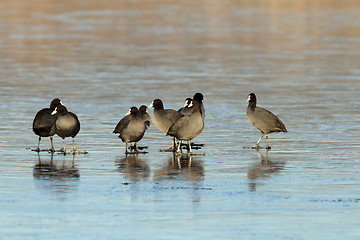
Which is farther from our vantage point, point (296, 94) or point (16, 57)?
point (16, 57)

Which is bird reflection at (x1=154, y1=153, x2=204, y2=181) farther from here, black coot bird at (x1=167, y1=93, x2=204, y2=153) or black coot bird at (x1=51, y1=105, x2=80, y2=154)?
black coot bird at (x1=51, y1=105, x2=80, y2=154)

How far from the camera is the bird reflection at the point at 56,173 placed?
13.7 meters

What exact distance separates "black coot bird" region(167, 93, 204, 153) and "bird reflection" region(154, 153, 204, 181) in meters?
0.37

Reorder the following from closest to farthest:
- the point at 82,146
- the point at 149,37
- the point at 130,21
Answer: the point at 82,146, the point at 149,37, the point at 130,21

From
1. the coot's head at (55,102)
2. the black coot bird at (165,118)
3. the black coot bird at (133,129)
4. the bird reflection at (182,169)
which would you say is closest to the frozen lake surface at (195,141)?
the bird reflection at (182,169)

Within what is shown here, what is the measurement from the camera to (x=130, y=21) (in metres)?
66.0

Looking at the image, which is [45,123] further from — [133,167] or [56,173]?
[56,173]

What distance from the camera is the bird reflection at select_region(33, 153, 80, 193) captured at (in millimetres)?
13711

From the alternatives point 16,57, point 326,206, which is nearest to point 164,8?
point 16,57

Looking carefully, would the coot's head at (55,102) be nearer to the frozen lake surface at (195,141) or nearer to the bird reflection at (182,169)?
the frozen lake surface at (195,141)

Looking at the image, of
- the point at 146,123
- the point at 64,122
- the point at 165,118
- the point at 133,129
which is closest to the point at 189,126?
the point at 133,129

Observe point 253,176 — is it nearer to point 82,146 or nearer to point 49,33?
point 82,146

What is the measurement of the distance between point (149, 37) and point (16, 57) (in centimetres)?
1263

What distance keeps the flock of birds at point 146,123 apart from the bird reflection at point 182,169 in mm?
461
